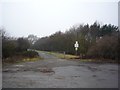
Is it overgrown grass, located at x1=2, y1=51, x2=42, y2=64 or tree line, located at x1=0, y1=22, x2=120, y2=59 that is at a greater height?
tree line, located at x1=0, y1=22, x2=120, y2=59

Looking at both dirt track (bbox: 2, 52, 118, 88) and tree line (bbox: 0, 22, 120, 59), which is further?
tree line (bbox: 0, 22, 120, 59)

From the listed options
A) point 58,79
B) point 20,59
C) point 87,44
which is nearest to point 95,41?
point 87,44

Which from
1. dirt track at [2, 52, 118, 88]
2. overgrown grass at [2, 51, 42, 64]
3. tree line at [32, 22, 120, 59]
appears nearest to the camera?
dirt track at [2, 52, 118, 88]

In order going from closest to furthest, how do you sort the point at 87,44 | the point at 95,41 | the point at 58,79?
1. the point at 58,79
2. the point at 95,41
3. the point at 87,44

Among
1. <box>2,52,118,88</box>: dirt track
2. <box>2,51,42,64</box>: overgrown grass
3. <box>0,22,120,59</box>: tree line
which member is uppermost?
<box>0,22,120,59</box>: tree line

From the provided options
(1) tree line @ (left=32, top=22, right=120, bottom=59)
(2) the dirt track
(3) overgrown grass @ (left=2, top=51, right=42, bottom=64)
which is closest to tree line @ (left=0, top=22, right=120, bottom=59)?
(1) tree line @ (left=32, top=22, right=120, bottom=59)

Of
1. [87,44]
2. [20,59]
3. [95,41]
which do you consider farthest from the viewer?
[87,44]

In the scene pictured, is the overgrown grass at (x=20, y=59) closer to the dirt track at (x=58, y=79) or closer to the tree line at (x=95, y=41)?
the dirt track at (x=58, y=79)

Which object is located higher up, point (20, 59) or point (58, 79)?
point (20, 59)

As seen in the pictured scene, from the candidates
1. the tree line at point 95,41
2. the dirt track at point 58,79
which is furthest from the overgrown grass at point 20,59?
the tree line at point 95,41

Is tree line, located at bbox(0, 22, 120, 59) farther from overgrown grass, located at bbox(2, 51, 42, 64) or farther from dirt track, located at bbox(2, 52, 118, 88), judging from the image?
dirt track, located at bbox(2, 52, 118, 88)

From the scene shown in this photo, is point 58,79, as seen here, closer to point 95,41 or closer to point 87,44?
point 95,41

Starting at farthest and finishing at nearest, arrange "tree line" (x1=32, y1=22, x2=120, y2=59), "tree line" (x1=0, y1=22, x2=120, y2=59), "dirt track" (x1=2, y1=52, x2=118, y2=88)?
"tree line" (x1=32, y1=22, x2=120, y2=59), "tree line" (x1=0, y1=22, x2=120, y2=59), "dirt track" (x1=2, y1=52, x2=118, y2=88)

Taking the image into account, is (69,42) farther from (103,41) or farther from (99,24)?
(103,41)
